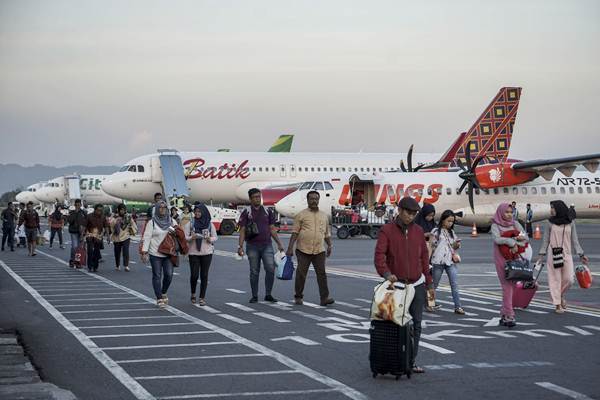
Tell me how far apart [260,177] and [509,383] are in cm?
4140

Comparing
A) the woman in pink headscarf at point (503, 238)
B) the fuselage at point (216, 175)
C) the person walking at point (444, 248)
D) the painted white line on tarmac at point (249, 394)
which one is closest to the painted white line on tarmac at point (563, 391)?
the painted white line on tarmac at point (249, 394)

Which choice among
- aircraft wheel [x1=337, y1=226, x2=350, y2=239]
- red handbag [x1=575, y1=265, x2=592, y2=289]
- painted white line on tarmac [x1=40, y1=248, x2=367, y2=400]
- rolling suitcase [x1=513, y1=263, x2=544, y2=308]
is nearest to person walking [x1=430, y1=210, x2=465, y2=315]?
rolling suitcase [x1=513, y1=263, x2=544, y2=308]

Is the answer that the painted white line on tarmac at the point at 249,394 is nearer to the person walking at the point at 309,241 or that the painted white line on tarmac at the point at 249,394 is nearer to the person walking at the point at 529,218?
the person walking at the point at 309,241

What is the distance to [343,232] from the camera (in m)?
40.1

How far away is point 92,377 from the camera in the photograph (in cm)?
898

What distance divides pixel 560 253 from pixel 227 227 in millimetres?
30798

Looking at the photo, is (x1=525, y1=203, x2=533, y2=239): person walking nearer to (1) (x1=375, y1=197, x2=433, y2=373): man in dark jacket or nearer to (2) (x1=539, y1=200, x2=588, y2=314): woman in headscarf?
(2) (x1=539, y1=200, x2=588, y2=314): woman in headscarf

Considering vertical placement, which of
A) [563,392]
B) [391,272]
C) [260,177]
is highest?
[260,177]

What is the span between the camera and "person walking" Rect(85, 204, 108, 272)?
22.9 meters

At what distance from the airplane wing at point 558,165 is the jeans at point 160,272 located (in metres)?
28.4

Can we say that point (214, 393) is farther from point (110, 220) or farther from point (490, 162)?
point (490, 162)

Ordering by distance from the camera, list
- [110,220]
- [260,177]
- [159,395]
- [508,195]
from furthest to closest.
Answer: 1. [260,177]
2. [508,195]
3. [110,220]
4. [159,395]

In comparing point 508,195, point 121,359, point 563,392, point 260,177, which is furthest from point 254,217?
point 260,177

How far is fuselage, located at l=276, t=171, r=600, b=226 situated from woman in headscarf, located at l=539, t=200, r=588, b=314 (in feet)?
87.1
